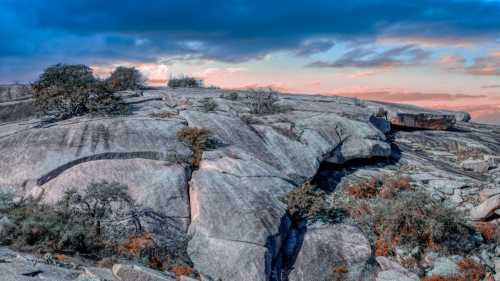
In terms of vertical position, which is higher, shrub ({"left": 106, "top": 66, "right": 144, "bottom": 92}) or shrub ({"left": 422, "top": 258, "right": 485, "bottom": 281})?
shrub ({"left": 106, "top": 66, "right": 144, "bottom": 92})

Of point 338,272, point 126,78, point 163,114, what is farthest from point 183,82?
point 338,272

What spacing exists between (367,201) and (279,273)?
704cm

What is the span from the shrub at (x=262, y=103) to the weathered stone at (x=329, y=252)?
10600 mm

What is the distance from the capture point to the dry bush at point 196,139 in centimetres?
2253

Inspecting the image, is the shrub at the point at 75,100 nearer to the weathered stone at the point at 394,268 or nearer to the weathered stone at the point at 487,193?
the weathered stone at the point at 394,268

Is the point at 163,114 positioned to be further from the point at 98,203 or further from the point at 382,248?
the point at 382,248

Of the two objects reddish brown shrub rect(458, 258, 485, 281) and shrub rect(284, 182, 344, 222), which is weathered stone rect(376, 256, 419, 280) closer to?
reddish brown shrub rect(458, 258, 485, 281)

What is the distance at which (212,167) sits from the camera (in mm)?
21625

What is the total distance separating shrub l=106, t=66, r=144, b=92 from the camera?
36.1 metres

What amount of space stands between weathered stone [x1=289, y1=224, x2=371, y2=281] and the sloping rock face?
0.06 metres

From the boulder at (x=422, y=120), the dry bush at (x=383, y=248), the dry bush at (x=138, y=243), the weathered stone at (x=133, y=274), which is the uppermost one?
the boulder at (x=422, y=120)

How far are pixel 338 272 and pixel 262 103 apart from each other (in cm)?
1389

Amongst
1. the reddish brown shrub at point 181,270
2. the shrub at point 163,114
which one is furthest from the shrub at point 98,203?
the shrub at point 163,114

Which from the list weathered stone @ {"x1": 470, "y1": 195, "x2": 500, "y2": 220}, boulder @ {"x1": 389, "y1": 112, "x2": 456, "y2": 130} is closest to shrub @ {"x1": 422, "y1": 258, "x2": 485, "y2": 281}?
weathered stone @ {"x1": 470, "y1": 195, "x2": 500, "y2": 220}
